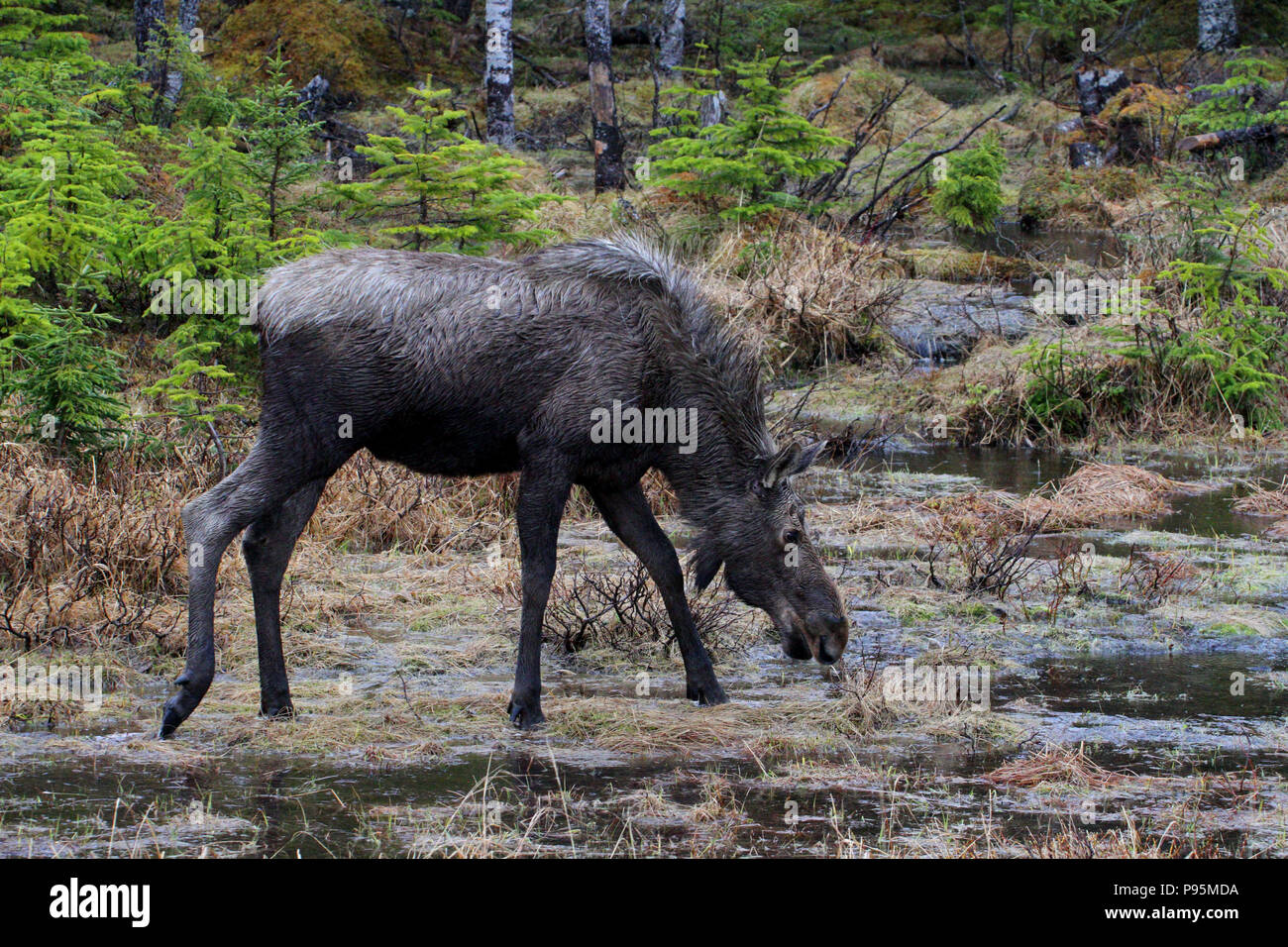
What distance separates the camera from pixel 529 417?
7234mm

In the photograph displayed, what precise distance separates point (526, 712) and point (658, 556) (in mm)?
1191

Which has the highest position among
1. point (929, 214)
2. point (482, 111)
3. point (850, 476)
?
point (482, 111)

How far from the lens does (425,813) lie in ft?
18.4

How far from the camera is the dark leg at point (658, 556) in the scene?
763cm

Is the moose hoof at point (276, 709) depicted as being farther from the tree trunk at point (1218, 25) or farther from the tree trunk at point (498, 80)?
the tree trunk at point (1218, 25)

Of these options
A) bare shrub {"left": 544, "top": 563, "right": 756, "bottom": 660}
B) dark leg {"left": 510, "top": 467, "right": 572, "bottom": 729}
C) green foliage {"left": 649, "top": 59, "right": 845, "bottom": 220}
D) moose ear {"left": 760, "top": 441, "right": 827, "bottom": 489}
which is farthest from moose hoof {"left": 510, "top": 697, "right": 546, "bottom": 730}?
green foliage {"left": 649, "top": 59, "right": 845, "bottom": 220}

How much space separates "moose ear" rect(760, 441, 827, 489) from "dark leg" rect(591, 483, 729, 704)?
26.7 inches

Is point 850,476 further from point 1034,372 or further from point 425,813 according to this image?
point 425,813

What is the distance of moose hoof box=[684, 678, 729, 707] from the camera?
760 cm

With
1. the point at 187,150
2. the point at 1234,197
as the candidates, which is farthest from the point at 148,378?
the point at 1234,197

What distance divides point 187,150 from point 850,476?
6553mm

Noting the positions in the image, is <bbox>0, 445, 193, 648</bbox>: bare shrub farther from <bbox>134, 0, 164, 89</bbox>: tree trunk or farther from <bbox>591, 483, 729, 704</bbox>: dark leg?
<bbox>134, 0, 164, 89</bbox>: tree trunk
